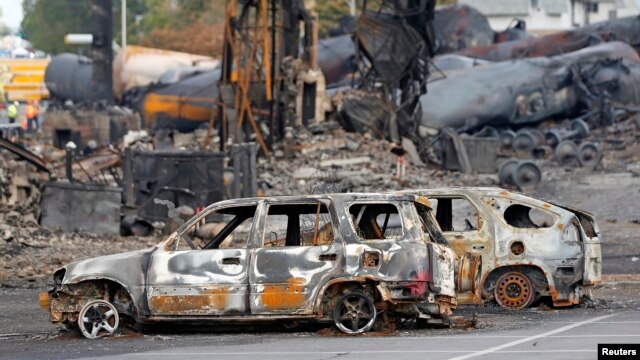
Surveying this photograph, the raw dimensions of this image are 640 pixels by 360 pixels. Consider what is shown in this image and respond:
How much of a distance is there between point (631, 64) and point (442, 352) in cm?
4846

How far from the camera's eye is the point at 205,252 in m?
13.7

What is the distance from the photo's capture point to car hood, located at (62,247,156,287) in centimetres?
1373

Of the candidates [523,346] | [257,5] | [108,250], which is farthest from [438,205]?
[257,5]

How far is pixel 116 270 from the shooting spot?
13758mm

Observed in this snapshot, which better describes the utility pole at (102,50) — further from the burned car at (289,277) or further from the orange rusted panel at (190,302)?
the orange rusted panel at (190,302)

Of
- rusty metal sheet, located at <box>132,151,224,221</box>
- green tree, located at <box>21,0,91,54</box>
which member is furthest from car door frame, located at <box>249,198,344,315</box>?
green tree, located at <box>21,0,91,54</box>

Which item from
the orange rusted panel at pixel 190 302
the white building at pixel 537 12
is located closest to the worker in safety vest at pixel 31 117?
the orange rusted panel at pixel 190 302

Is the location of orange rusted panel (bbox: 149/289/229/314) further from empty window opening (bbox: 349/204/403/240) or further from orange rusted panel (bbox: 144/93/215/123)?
orange rusted panel (bbox: 144/93/215/123)

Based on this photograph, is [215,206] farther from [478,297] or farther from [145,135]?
[145,135]

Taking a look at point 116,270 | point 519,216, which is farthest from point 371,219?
point 519,216

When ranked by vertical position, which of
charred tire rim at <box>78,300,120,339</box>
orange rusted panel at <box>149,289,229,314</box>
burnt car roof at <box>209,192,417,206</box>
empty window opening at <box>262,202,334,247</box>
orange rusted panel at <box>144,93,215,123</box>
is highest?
orange rusted panel at <box>144,93,215,123</box>

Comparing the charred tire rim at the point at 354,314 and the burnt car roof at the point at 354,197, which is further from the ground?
the burnt car roof at the point at 354,197

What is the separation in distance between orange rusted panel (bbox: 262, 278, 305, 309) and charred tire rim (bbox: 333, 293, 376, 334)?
374mm

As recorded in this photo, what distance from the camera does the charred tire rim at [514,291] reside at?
15.9 m
